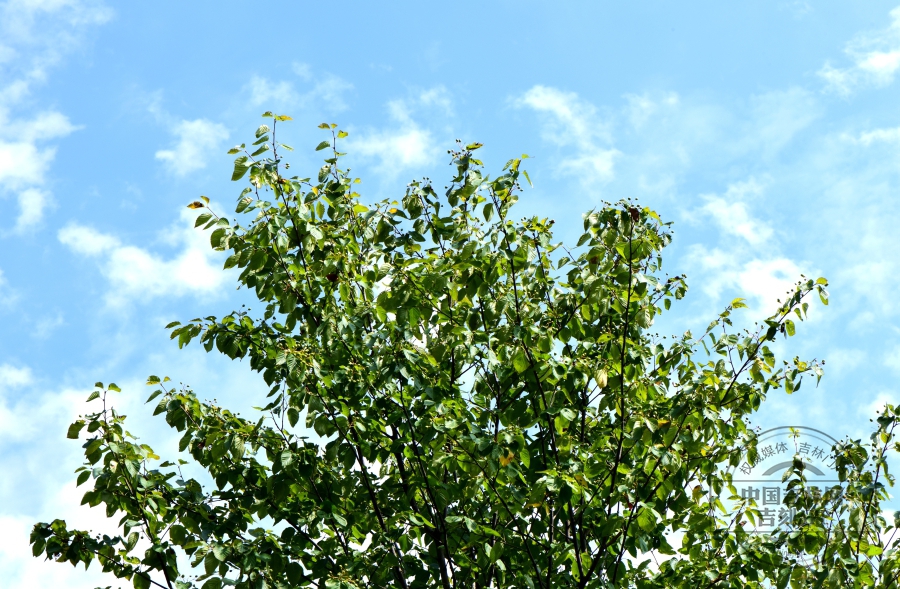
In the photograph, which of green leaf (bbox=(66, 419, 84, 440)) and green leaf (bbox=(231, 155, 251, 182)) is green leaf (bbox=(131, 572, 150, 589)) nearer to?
green leaf (bbox=(66, 419, 84, 440))

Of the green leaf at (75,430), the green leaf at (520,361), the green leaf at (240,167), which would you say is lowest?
the green leaf at (75,430)

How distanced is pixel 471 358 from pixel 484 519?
54.2 inches

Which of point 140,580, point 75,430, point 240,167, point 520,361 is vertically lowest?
point 140,580

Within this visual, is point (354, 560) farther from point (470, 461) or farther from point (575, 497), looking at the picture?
point (575, 497)

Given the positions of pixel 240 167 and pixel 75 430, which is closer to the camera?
pixel 75 430

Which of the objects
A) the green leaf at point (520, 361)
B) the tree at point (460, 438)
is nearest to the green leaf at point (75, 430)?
the tree at point (460, 438)

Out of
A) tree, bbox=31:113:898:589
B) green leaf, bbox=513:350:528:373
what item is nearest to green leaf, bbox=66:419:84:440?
tree, bbox=31:113:898:589

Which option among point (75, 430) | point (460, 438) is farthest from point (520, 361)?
point (75, 430)

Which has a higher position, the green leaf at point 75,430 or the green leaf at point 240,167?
the green leaf at point 240,167

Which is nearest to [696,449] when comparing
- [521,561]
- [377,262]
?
[521,561]

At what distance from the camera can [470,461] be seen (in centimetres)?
632

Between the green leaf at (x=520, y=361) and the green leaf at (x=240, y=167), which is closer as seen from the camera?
the green leaf at (x=520, y=361)

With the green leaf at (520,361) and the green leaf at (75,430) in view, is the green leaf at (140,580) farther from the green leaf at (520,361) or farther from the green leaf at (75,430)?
the green leaf at (520,361)

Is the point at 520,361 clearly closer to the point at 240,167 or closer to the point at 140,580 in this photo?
the point at 240,167
